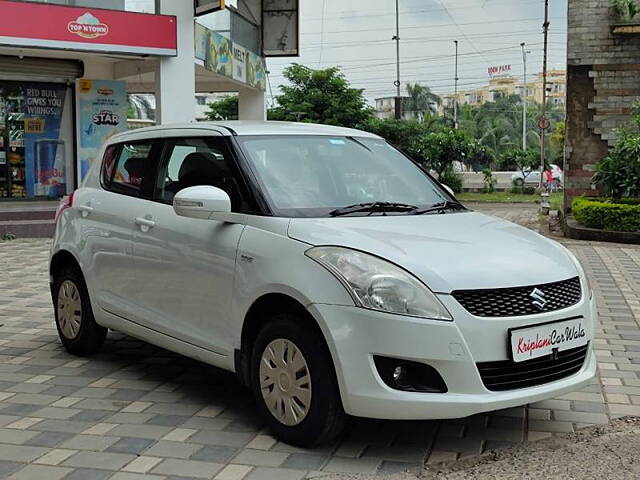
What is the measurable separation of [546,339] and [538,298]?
0.66 feet

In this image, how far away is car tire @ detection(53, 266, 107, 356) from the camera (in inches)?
230

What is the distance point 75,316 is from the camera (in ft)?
19.5

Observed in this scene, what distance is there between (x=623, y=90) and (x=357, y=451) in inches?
780

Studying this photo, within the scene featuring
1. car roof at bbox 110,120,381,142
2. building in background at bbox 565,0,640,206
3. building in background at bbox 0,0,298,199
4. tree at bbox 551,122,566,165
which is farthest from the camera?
tree at bbox 551,122,566,165

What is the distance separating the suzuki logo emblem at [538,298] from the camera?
12.6 feet

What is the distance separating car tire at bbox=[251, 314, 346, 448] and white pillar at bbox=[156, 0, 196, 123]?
1309 cm

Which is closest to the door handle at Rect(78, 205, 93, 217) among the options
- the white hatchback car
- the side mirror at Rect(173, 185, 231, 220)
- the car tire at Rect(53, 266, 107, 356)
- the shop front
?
the white hatchback car

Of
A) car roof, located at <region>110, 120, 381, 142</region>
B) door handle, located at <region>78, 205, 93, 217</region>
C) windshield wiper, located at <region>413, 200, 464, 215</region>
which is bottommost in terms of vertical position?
door handle, located at <region>78, 205, 93, 217</region>

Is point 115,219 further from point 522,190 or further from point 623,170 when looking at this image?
point 522,190

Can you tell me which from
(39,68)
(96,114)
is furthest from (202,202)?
(96,114)

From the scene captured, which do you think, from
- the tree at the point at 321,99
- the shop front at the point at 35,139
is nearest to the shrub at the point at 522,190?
the tree at the point at 321,99

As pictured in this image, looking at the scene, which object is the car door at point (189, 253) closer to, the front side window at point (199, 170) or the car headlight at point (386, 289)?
the front side window at point (199, 170)

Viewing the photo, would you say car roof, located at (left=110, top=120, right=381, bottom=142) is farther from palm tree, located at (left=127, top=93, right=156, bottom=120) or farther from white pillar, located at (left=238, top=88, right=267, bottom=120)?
palm tree, located at (left=127, top=93, right=156, bottom=120)

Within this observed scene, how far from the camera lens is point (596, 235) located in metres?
16.8
